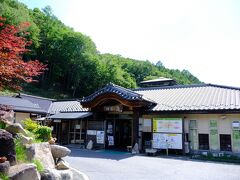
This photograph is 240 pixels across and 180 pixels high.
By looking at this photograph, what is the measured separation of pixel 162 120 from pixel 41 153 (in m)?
9.48

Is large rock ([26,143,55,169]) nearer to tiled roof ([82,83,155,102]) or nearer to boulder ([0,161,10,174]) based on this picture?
boulder ([0,161,10,174])

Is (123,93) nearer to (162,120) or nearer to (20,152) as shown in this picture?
(162,120)

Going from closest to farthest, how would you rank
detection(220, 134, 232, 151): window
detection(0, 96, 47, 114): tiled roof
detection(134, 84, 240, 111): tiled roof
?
detection(220, 134, 232, 151): window
detection(134, 84, 240, 111): tiled roof
detection(0, 96, 47, 114): tiled roof

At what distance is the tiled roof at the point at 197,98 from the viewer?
1341 cm

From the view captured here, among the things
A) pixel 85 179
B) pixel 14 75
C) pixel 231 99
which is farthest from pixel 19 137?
pixel 231 99

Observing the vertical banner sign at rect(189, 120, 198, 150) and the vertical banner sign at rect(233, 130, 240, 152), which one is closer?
the vertical banner sign at rect(233, 130, 240, 152)

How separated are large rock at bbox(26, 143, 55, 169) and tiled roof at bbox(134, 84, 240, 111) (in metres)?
9.42

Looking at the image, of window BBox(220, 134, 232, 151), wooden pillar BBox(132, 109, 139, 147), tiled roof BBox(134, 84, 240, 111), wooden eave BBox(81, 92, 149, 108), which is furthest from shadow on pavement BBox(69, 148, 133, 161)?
window BBox(220, 134, 232, 151)

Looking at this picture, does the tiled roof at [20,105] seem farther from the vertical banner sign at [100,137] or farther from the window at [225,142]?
the window at [225,142]

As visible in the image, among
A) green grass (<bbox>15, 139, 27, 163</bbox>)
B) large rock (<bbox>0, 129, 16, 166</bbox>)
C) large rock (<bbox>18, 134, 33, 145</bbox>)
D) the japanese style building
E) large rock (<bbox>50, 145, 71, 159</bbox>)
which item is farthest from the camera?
the japanese style building

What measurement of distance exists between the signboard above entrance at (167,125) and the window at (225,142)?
2334mm

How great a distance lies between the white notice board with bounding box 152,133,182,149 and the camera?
13.5 meters

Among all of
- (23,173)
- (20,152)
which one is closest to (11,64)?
(20,152)

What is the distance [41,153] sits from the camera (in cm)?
611
